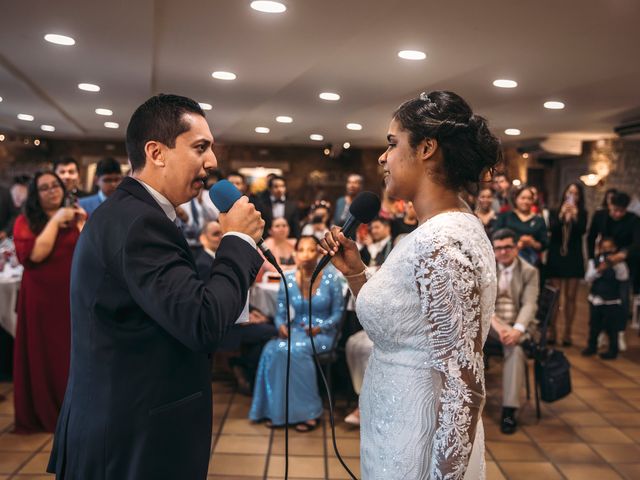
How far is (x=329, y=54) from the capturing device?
17.6 feet

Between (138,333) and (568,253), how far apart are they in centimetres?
596

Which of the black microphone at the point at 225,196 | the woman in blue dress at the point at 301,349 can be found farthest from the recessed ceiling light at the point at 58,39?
the black microphone at the point at 225,196

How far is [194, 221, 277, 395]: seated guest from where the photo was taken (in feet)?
15.1

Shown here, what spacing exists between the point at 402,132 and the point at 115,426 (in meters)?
0.92

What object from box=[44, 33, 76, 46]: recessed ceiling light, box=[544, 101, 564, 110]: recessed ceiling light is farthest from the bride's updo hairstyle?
box=[544, 101, 564, 110]: recessed ceiling light

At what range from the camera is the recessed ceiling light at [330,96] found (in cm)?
756

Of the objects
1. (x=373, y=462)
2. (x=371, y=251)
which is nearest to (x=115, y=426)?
(x=373, y=462)

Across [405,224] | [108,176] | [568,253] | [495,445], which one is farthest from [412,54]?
[495,445]

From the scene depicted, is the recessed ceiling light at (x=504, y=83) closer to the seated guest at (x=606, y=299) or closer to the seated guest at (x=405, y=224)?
the seated guest at (x=405, y=224)

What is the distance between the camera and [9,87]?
25.1 ft

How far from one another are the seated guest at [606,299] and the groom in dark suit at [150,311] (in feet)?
18.2

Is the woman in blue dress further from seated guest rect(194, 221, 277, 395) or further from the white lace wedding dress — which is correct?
the white lace wedding dress

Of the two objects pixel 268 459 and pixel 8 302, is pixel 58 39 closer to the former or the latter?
pixel 8 302

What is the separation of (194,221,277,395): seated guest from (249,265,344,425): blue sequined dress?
1.01 ft
